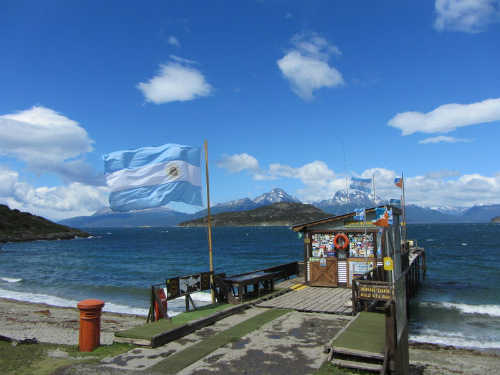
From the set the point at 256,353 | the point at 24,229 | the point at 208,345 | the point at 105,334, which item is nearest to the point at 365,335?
the point at 256,353

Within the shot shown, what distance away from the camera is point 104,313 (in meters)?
20.4

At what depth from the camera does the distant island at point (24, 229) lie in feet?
331

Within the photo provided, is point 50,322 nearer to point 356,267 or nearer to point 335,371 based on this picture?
point 356,267

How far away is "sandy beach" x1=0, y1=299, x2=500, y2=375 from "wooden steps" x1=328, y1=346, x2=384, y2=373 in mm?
4308

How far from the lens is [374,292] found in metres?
12.4

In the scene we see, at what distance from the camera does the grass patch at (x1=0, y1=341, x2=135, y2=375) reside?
7.61 m

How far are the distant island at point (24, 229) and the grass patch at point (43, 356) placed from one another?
323ft

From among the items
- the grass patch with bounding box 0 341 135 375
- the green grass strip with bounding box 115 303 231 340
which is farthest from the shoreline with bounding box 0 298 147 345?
the grass patch with bounding box 0 341 135 375

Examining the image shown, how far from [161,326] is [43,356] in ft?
8.96

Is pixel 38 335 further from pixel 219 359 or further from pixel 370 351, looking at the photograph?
pixel 370 351

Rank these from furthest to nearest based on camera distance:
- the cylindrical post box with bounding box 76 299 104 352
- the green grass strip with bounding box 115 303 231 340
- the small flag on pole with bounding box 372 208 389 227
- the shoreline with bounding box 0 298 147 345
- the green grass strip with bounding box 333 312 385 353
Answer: the shoreline with bounding box 0 298 147 345 → the small flag on pole with bounding box 372 208 389 227 → the green grass strip with bounding box 115 303 231 340 → the cylindrical post box with bounding box 76 299 104 352 → the green grass strip with bounding box 333 312 385 353

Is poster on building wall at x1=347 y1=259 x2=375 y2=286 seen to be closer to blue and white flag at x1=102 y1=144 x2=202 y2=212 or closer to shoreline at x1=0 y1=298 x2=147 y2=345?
blue and white flag at x1=102 y1=144 x2=202 y2=212

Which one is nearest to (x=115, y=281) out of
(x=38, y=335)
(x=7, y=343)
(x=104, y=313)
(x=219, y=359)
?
(x=104, y=313)

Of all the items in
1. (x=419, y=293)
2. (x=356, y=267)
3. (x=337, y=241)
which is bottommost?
(x=419, y=293)
